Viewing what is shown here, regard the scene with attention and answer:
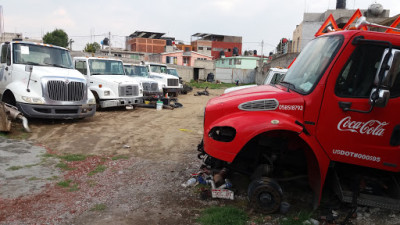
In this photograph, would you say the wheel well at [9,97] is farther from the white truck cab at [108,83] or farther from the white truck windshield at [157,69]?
the white truck windshield at [157,69]

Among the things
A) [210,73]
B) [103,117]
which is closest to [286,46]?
[210,73]

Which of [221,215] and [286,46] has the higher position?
[286,46]

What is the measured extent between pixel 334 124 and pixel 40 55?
928 cm

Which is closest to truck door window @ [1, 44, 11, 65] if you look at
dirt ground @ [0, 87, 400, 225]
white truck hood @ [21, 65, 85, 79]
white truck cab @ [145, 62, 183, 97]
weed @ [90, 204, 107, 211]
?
white truck hood @ [21, 65, 85, 79]

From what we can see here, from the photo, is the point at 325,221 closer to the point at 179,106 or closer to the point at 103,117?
the point at 103,117

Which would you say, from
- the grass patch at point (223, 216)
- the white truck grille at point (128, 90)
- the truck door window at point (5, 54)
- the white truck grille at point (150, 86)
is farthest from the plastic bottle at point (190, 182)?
the white truck grille at point (150, 86)

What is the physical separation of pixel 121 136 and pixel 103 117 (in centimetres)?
333

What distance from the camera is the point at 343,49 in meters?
3.40

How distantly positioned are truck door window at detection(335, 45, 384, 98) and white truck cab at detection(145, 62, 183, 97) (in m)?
16.0

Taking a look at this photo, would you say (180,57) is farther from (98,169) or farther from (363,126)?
(363,126)

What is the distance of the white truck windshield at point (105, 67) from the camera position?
12594mm

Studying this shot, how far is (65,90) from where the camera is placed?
Result: 8688 millimetres

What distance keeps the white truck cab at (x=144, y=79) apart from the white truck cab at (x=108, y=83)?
93.0 inches

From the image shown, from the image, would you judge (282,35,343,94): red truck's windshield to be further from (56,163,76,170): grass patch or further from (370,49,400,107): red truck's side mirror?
(56,163,76,170): grass patch
